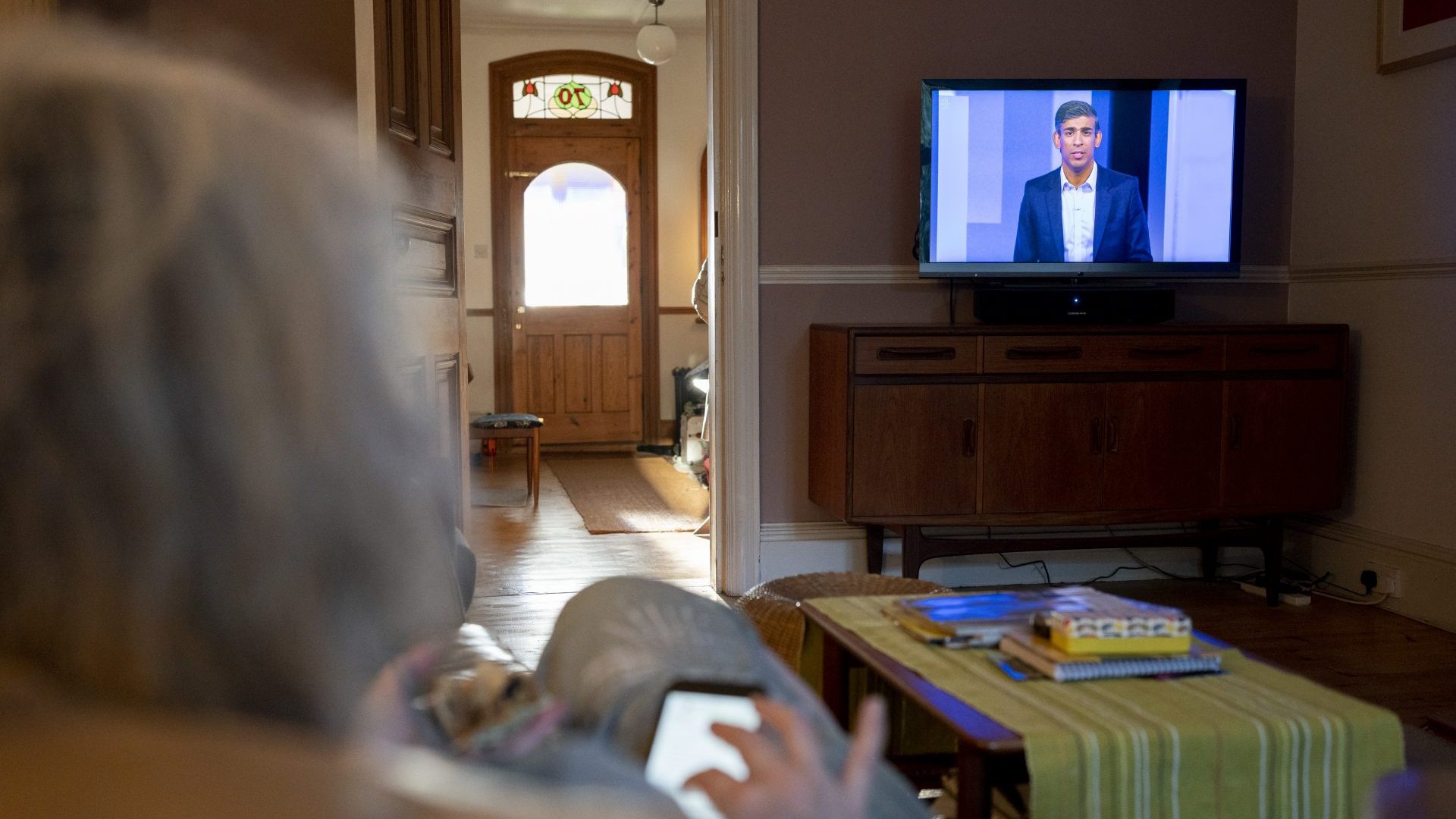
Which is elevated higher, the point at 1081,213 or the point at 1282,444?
the point at 1081,213

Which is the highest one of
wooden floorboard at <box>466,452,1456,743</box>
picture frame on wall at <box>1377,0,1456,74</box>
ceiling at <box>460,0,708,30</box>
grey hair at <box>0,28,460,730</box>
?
ceiling at <box>460,0,708,30</box>

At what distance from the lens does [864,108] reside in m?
4.05

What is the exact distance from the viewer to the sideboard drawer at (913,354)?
11.9 ft

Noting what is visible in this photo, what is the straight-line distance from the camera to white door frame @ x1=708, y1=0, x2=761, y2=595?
3.97 metres

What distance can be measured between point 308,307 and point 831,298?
3.71m

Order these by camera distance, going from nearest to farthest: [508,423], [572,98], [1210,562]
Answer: [1210,562]
[508,423]
[572,98]

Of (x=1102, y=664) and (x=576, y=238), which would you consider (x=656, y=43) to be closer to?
(x=576, y=238)

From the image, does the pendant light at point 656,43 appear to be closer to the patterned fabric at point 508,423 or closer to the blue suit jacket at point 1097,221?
the patterned fabric at point 508,423

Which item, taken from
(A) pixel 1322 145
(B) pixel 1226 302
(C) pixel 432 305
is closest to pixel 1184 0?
(A) pixel 1322 145

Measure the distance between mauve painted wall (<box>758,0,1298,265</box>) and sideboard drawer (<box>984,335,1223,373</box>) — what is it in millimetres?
593

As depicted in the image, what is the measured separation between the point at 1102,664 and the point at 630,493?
4.74m

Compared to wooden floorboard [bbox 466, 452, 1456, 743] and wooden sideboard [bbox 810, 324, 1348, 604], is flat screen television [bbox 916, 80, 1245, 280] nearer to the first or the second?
wooden sideboard [bbox 810, 324, 1348, 604]

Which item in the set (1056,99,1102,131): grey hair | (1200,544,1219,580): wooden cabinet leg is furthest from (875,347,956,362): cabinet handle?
(1200,544,1219,580): wooden cabinet leg

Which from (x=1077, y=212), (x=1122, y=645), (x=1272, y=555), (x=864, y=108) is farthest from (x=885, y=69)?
(x=1122, y=645)
